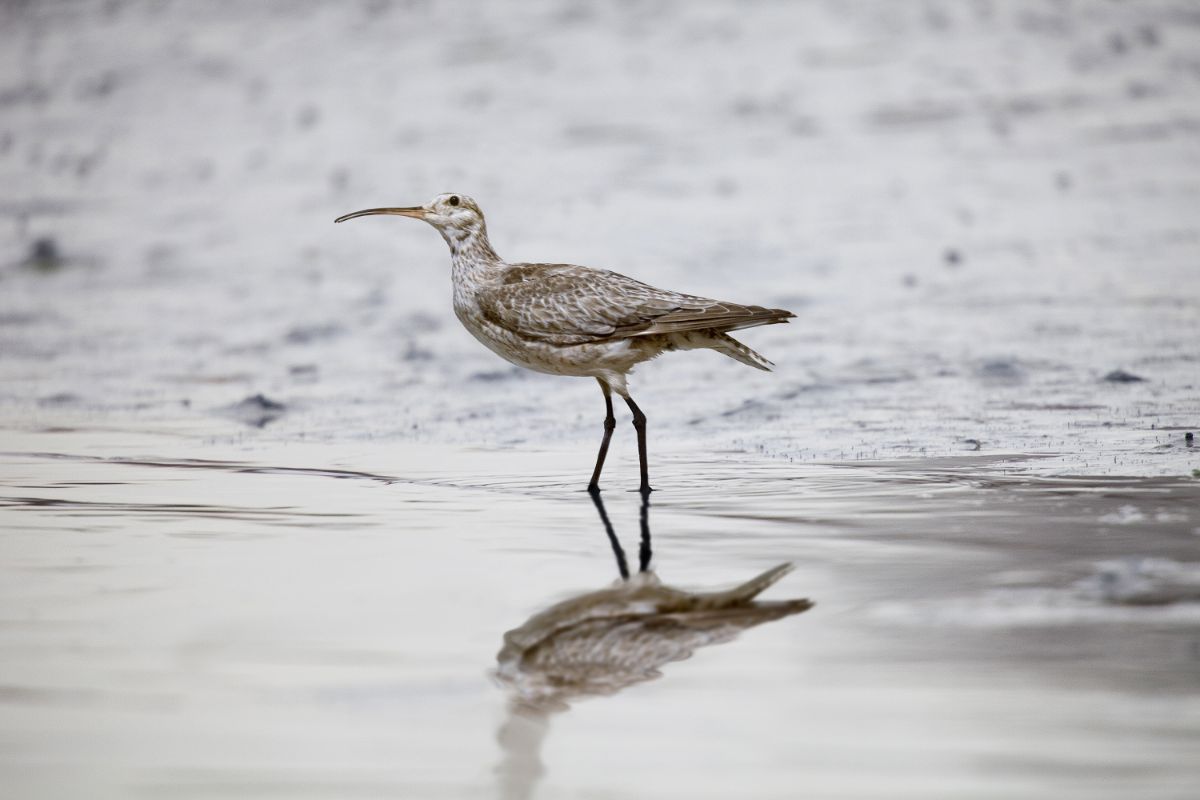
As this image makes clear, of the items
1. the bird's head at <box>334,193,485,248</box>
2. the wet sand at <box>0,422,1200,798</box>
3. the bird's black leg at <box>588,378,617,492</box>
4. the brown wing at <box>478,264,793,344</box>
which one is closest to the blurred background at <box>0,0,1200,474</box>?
the bird's black leg at <box>588,378,617,492</box>

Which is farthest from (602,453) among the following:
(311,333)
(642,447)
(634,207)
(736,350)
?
(634,207)

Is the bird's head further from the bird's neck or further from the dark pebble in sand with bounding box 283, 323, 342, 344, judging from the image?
the dark pebble in sand with bounding box 283, 323, 342, 344

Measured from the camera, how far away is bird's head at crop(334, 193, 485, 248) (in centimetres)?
846

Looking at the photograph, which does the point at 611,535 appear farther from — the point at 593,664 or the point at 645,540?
the point at 593,664

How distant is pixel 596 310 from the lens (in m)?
7.69

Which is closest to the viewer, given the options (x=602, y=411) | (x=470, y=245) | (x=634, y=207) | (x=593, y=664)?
(x=593, y=664)

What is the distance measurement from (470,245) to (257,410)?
2.22 meters

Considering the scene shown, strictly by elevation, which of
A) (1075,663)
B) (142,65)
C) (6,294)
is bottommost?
(1075,663)

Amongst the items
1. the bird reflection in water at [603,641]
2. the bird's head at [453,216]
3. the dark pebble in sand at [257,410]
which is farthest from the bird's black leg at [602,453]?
the dark pebble in sand at [257,410]

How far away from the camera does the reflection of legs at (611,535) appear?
18.5ft

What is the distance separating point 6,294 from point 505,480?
928 cm

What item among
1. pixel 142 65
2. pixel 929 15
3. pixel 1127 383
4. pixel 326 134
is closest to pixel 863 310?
pixel 1127 383

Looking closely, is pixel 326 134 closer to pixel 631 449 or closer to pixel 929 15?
pixel 929 15

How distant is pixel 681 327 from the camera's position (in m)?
7.47
